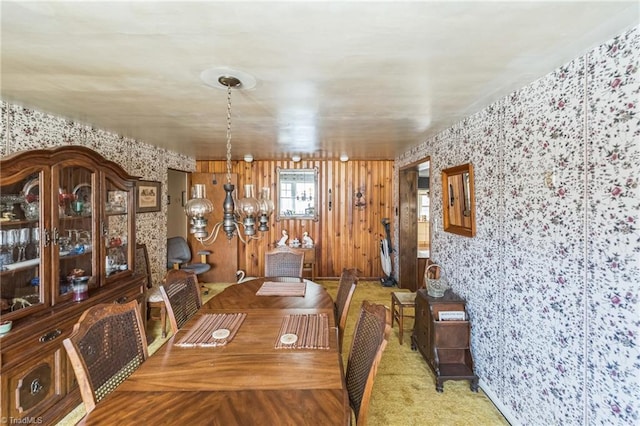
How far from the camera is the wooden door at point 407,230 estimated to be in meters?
4.92

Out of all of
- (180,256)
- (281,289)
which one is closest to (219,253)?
(180,256)

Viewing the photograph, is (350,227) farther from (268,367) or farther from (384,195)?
(268,367)

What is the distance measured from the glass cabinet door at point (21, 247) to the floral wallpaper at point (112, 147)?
1.82 feet

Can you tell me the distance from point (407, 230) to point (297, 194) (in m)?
2.05

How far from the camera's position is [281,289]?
2.69 m

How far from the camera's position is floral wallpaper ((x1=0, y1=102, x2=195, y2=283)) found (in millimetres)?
2275

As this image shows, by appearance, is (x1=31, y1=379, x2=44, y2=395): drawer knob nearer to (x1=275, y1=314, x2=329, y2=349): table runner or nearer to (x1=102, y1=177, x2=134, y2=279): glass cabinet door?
(x1=102, y1=177, x2=134, y2=279): glass cabinet door

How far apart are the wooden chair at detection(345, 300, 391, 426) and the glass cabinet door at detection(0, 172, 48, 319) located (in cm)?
209

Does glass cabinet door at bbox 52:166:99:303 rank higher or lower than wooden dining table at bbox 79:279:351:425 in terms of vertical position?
higher

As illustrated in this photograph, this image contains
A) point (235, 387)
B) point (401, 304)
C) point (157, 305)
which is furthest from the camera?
point (157, 305)

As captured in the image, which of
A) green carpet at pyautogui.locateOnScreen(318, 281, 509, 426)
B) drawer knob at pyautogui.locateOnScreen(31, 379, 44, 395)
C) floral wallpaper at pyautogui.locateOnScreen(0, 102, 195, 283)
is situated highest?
floral wallpaper at pyautogui.locateOnScreen(0, 102, 195, 283)

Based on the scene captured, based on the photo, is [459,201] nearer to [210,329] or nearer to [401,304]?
[401,304]

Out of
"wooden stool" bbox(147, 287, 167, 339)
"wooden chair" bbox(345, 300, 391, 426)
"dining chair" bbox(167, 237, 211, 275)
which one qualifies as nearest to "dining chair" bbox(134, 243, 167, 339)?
"wooden stool" bbox(147, 287, 167, 339)

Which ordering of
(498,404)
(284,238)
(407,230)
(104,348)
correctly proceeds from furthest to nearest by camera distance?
(284,238), (407,230), (498,404), (104,348)
